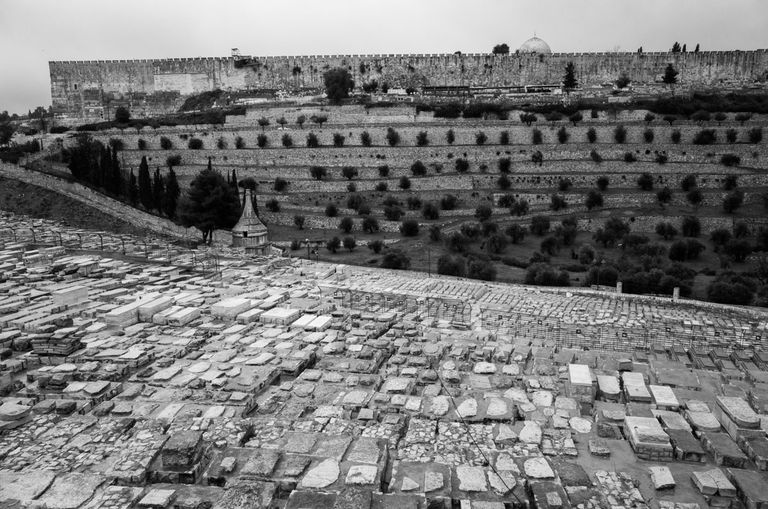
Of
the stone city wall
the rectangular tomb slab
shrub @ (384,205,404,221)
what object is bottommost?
the rectangular tomb slab

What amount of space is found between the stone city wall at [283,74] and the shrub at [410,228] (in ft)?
Result: 65.6

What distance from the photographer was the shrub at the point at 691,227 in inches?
789

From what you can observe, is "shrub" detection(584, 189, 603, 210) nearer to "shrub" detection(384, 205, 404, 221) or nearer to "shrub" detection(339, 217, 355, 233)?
"shrub" detection(384, 205, 404, 221)

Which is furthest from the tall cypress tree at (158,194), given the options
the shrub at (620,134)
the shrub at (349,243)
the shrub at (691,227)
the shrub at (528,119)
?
the shrub at (620,134)

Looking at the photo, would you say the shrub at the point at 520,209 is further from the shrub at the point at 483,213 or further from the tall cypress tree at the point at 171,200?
the tall cypress tree at the point at 171,200

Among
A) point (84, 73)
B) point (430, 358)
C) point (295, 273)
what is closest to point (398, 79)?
point (84, 73)

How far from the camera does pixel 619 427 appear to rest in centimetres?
588

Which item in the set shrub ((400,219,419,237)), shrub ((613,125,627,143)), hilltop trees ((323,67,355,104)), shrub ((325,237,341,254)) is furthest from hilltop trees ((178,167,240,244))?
shrub ((613,125,627,143))

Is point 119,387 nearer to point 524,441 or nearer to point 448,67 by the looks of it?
point 524,441

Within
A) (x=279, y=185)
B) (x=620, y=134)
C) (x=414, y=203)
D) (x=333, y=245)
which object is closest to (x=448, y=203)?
(x=414, y=203)

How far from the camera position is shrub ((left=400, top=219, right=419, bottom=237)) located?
20703mm

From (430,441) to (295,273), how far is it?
8103 mm

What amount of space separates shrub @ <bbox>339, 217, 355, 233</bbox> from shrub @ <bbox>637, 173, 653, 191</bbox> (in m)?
11.7

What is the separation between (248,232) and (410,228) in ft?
20.7
